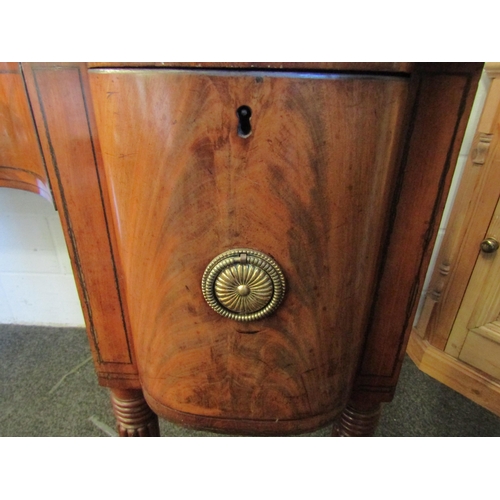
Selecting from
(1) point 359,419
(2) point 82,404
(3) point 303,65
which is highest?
(3) point 303,65

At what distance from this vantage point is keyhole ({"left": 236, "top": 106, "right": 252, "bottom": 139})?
0.33 meters

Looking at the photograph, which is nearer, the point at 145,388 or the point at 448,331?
the point at 145,388

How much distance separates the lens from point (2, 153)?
579 mm

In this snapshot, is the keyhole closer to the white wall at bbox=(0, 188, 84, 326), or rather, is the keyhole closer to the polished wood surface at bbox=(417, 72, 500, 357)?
the polished wood surface at bbox=(417, 72, 500, 357)

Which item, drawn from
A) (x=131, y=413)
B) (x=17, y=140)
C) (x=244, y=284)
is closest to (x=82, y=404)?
(x=131, y=413)

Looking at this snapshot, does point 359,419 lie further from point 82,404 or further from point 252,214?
point 82,404

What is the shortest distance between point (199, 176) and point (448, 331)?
1002mm

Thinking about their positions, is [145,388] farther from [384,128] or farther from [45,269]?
[45,269]

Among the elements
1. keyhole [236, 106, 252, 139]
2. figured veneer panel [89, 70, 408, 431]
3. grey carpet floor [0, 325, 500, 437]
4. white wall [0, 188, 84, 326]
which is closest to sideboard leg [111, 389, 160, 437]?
figured veneer panel [89, 70, 408, 431]

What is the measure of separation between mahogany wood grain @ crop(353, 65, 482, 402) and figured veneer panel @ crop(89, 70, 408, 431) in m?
0.04

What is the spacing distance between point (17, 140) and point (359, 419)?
67cm

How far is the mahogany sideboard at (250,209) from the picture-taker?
1.09ft

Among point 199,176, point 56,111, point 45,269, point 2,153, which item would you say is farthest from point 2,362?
point 199,176

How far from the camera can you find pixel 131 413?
0.63m
